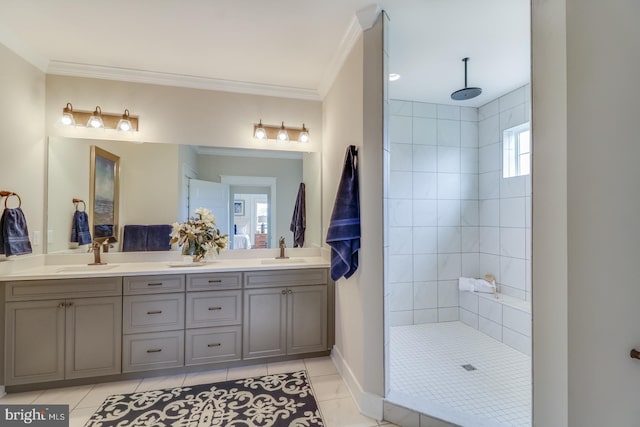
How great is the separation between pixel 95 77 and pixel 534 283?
3.59 m

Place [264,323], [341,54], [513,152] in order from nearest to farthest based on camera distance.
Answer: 1. [341,54]
2. [264,323]
3. [513,152]

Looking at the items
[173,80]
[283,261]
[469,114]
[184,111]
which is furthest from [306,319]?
[469,114]

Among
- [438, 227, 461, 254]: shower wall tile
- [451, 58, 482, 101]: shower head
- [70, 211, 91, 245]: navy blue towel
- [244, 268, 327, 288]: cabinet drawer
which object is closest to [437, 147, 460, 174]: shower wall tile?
[438, 227, 461, 254]: shower wall tile

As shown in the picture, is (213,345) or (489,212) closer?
Answer: (213,345)

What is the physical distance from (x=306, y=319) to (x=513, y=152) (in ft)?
9.35

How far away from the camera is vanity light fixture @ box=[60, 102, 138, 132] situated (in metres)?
2.50

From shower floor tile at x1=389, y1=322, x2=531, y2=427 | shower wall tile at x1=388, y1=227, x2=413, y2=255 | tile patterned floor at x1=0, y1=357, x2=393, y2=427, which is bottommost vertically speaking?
tile patterned floor at x1=0, y1=357, x2=393, y2=427

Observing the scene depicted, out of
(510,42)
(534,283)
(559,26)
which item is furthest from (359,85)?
(534,283)

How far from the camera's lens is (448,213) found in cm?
342

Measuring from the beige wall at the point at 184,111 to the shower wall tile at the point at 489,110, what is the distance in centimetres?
198

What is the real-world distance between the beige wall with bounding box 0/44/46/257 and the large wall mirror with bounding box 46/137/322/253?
9 cm

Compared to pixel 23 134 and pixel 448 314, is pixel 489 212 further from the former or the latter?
pixel 23 134

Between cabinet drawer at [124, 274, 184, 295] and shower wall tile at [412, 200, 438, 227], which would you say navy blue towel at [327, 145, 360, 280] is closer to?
cabinet drawer at [124, 274, 184, 295]

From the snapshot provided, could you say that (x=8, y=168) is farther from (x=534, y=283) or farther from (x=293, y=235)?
(x=534, y=283)
